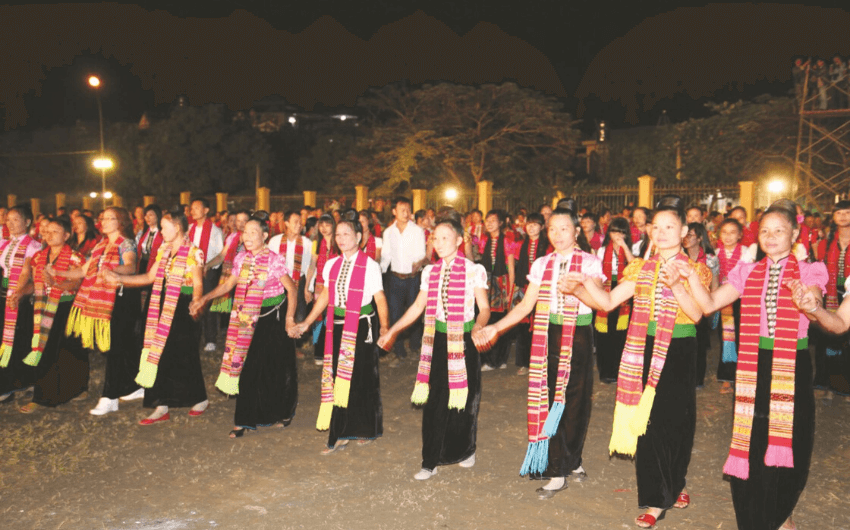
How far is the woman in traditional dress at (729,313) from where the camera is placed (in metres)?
7.51

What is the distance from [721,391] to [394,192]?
22.8 meters

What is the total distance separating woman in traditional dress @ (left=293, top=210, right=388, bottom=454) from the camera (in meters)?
5.70

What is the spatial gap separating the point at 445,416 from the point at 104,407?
3528mm

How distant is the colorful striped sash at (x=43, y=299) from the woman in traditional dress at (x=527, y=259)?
4.84 metres

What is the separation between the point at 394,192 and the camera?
1173 inches

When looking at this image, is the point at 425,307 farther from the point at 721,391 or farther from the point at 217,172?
the point at 217,172

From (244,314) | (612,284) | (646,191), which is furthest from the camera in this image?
(646,191)

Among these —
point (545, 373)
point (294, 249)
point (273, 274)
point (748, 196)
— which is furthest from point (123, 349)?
point (748, 196)

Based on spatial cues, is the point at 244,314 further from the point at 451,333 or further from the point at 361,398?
the point at 451,333

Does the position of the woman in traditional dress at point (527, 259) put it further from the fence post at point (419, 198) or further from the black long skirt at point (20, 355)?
the fence post at point (419, 198)

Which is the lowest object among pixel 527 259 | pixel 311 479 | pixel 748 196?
pixel 311 479

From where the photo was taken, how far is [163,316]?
6.56m

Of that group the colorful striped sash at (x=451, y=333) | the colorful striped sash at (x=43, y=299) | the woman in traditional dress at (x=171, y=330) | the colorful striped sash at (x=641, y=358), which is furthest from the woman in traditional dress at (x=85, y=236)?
the colorful striped sash at (x=641, y=358)

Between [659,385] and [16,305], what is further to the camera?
[16,305]
